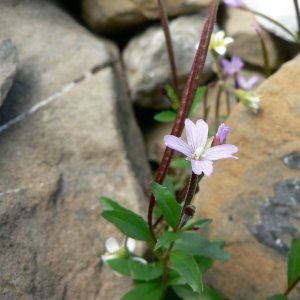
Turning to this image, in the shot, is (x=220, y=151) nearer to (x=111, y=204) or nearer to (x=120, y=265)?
(x=111, y=204)

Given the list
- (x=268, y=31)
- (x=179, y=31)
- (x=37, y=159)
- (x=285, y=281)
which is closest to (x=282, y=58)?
(x=268, y=31)

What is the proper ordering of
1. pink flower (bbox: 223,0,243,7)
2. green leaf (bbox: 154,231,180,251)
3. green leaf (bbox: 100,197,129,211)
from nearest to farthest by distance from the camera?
green leaf (bbox: 154,231,180,251) → green leaf (bbox: 100,197,129,211) → pink flower (bbox: 223,0,243,7)

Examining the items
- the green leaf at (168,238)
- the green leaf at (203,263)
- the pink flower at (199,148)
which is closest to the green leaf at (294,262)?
the green leaf at (203,263)

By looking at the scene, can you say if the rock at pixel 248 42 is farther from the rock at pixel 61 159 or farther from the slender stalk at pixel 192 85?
the slender stalk at pixel 192 85

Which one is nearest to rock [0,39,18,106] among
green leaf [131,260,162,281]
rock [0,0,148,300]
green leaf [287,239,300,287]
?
rock [0,0,148,300]

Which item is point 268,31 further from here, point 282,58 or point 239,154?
point 239,154

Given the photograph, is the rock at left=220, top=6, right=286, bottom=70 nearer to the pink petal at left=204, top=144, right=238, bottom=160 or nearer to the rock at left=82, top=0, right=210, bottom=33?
the rock at left=82, top=0, right=210, bottom=33

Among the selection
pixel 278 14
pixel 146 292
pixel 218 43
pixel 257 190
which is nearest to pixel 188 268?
pixel 146 292
